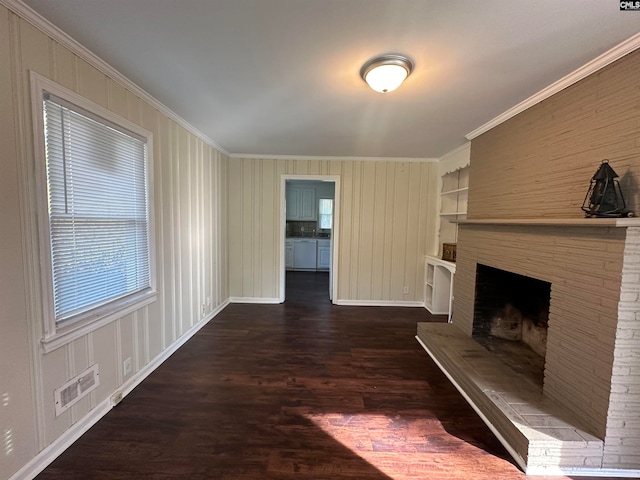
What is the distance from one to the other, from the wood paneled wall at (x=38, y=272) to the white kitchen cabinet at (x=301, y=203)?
4.62 meters

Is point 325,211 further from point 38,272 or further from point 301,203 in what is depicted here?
point 38,272

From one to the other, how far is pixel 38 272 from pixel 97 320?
20.7 inches

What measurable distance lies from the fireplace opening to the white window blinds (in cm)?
323

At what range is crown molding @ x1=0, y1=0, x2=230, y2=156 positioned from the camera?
53.5 inches

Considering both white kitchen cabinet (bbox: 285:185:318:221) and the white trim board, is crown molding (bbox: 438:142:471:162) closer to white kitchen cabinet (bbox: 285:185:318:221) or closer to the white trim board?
the white trim board

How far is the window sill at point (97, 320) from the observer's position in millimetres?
1572

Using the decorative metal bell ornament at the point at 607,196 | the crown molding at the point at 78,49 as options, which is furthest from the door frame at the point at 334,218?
the decorative metal bell ornament at the point at 607,196

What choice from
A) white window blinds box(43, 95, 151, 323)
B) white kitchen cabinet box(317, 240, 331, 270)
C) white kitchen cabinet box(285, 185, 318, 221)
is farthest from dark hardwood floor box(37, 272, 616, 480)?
white kitchen cabinet box(285, 185, 318, 221)

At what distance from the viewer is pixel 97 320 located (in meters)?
1.87

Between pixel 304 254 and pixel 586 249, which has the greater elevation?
pixel 586 249

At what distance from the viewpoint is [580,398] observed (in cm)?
169

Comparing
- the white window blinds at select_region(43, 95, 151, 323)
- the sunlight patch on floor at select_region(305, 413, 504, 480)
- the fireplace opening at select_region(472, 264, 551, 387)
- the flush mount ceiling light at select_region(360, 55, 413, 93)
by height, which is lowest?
the sunlight patch on floor at select_region(305, 413, 504, 480)

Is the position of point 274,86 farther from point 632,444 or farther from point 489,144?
point 632,444

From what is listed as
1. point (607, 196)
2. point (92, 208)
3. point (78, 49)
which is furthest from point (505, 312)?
point (78, 49)
